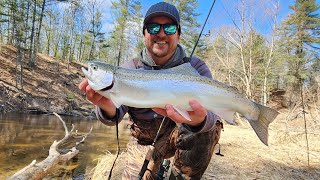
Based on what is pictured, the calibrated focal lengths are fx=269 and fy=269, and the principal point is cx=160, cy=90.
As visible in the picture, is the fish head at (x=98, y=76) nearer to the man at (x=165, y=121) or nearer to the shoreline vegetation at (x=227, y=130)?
the man at (x=165, y=121)

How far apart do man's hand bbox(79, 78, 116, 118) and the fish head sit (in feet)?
0.33

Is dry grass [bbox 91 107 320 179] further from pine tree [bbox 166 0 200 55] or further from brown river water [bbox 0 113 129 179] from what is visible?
pine tree [bbox 166 0 200 55]

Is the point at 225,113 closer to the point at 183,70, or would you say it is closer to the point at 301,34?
the point at 183,70

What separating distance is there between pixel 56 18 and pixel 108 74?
40535mm

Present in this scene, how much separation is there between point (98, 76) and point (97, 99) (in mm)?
348

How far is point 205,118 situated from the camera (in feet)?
8.75

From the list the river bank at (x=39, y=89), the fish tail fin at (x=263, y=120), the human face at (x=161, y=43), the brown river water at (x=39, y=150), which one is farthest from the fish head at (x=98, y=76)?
the river bank at (x=39, y=89)

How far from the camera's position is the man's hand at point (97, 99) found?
2.39 m

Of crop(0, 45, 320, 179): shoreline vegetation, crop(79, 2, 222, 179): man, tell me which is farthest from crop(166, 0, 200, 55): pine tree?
crop(79, 2, 222, 179): man

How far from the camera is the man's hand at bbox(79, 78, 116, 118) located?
2389mm

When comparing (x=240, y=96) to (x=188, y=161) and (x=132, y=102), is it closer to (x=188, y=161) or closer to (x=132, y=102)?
(x=132, y=102)

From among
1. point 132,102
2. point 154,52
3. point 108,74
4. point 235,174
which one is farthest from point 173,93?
point 235,174

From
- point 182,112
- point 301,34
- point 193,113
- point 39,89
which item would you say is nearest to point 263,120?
point 193,113

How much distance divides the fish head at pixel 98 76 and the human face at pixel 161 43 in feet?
3.75
